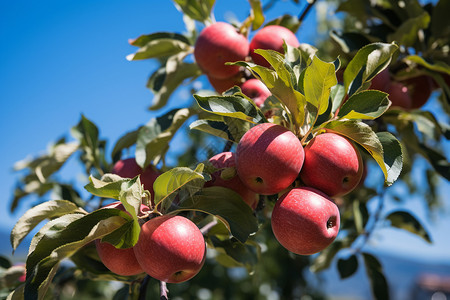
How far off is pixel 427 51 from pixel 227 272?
303cm

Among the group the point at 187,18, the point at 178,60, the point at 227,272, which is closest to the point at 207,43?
the point at 178,60

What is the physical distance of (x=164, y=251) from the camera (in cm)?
92

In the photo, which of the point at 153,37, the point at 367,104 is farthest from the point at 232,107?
the point at 153,37

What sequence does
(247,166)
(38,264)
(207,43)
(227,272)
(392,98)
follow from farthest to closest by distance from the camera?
(227,272) < (392,98) < (207,43) < (247,166) < (38,264)

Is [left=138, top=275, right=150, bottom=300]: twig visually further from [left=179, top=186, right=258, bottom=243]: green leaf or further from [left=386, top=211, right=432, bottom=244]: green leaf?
[left=386, top=211, right=432, bottom=244]: green leaf

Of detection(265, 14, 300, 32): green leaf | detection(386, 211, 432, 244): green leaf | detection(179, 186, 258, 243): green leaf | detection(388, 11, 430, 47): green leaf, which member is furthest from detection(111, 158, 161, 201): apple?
detection(386, 211, 432, 244): green leaf

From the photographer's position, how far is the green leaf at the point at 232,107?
0.99 metres

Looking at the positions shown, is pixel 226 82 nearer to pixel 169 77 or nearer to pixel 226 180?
pixel 169 77

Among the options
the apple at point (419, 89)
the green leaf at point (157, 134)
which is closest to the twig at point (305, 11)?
the apple at point (419, 89)

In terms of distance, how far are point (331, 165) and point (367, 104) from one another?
20cm

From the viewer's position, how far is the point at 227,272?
414 cm

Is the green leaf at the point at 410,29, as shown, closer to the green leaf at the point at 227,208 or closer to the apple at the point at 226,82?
the apple at the point at 226,82

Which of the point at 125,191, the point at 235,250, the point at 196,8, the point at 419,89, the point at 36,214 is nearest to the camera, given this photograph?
Result: the point at 125,191

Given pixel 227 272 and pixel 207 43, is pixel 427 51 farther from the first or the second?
pixel 227 272
